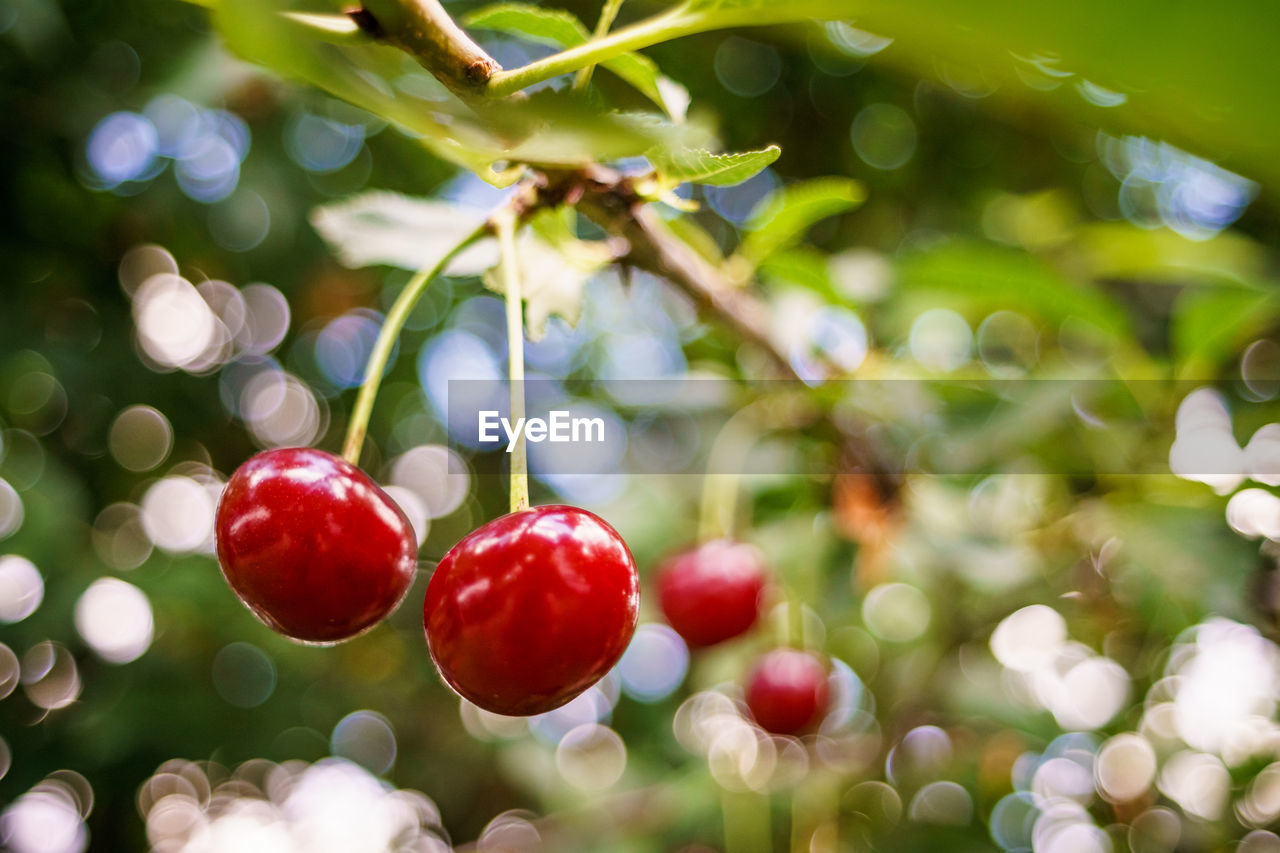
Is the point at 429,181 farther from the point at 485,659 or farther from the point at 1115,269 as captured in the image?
the point at 485,659

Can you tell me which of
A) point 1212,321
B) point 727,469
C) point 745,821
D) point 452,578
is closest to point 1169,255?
point 1212,321

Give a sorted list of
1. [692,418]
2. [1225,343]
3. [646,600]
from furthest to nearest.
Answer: [692,418], [646,600], [1225,343]

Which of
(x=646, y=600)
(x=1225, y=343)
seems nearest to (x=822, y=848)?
(x=646, y=600)

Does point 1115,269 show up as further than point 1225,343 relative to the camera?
Yes

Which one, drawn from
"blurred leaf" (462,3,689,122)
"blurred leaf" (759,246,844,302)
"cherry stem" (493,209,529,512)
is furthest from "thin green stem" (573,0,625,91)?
"blurred leaf" (759,246,844,302)

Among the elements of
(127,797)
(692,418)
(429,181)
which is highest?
(429,181)

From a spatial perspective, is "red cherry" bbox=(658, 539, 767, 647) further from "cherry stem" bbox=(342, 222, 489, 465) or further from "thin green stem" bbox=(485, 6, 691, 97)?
"thin green stem" bbox=(485, 6, 691, 97)

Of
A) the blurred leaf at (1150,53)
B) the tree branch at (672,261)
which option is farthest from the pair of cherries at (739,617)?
the blurred leaf at (1150,53)

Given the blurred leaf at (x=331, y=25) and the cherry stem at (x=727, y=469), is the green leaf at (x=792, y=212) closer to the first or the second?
the cherry stem at (x=727, y=469)

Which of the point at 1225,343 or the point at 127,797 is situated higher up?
the point at 1225,343
